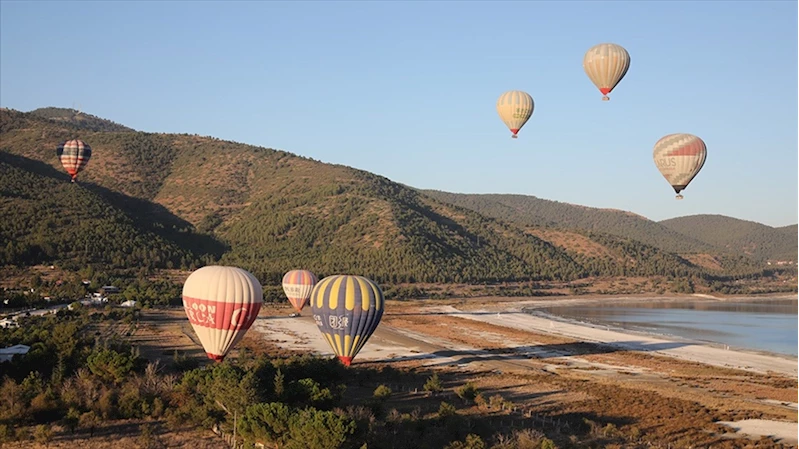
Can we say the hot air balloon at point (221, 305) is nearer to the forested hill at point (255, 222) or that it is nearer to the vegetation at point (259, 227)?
the vegetation at point (259, 227)

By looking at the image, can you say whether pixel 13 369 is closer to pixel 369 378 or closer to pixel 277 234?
pixel 369 378

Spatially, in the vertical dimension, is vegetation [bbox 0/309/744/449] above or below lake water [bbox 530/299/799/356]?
below

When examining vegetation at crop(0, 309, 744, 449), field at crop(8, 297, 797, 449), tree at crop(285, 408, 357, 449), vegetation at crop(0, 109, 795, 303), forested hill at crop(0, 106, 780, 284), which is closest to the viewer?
tree at crop(285, 408, 357, 449)

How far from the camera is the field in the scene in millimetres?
28156

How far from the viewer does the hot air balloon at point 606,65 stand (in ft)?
166

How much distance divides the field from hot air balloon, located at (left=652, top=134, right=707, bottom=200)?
36.4ft

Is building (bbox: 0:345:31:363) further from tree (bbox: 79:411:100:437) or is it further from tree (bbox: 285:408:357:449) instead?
tree (bbox: 285:408:357:449)

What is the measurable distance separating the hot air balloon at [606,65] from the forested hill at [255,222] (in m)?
61.4

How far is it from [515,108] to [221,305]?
3281 cm

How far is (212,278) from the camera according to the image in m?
31.4

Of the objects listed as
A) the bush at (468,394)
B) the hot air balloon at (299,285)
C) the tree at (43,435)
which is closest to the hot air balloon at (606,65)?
the bush at (468,394)

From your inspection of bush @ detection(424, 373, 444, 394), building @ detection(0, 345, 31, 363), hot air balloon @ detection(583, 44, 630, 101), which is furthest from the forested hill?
bush @ detection(424, 373, 444, 394)

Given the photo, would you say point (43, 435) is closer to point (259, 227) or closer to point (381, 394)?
point (381, 394)

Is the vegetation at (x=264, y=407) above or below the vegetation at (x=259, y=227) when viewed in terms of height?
below
